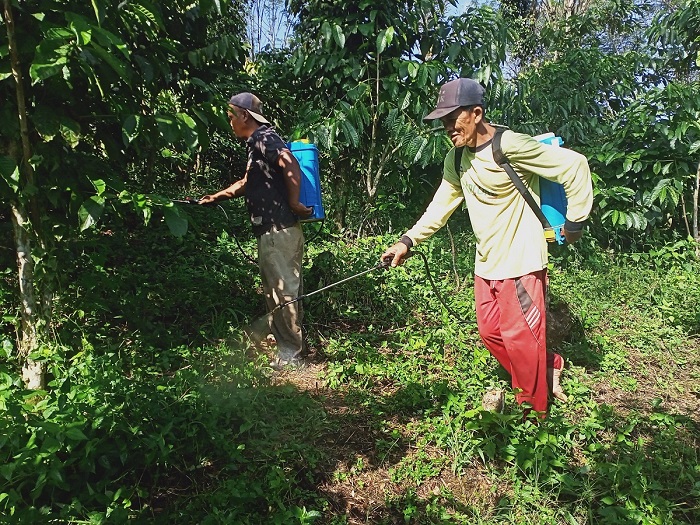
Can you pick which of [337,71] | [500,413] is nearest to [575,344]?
[500,413]

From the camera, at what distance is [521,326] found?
9.07ft

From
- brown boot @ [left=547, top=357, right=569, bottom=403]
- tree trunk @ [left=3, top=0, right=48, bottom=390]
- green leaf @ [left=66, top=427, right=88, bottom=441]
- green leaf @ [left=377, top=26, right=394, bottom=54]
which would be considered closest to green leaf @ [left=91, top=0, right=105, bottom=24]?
tree trunk @ [left=3, top=0, right=48, bottom=390]

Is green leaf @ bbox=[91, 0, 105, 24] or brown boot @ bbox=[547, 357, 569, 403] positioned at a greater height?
green leaf @ bbox=[91, 0, 105, 24]

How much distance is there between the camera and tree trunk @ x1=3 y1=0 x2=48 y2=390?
231cm

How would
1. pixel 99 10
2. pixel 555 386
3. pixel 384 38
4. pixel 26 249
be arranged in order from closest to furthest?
pixel 99 10
pixel 26 249
pixel 555 386
pixel 384 38

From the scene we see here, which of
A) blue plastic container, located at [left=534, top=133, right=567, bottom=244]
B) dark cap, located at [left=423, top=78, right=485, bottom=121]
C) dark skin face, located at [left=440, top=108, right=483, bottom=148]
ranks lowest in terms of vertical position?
blue plastic container, located at [left=534, top=133, right=567, bottom=244]

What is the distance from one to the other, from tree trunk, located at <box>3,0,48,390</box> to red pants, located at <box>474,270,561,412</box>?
2.31 metres

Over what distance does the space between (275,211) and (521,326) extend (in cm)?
166

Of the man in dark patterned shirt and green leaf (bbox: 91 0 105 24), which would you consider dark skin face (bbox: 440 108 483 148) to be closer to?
the man in dark patterned shirt

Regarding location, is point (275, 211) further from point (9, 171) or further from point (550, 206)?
point (550, 206)

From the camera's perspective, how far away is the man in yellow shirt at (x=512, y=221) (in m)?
2.63

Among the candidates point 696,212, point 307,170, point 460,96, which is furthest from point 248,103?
point 696,212

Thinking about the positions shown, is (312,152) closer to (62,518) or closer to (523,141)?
(523,141)

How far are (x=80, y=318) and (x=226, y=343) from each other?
3.05ft
